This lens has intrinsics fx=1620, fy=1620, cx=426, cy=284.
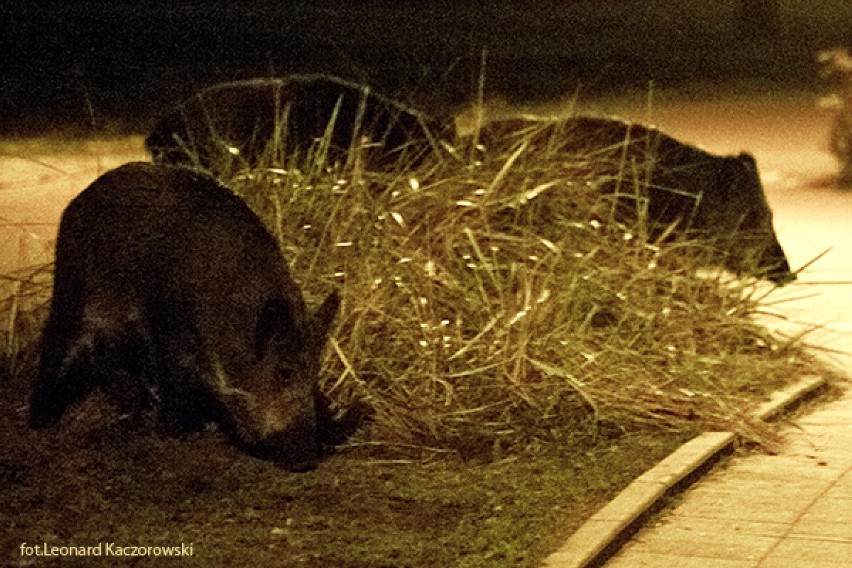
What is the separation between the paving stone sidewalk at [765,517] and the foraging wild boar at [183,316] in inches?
58.5

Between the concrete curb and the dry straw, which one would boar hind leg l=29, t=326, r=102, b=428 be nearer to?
the dry straw

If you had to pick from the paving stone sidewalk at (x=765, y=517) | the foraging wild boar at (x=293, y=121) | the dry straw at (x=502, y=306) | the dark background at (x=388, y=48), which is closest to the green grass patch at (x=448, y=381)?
the dry straw at (x=502, y=306)

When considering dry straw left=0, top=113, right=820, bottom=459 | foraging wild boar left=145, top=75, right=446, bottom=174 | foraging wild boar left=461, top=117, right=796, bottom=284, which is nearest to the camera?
dry straw left=0, top=113, right=820, bottom=459

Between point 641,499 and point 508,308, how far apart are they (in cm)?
201

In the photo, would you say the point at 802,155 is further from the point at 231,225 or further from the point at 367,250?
the point at 231,225

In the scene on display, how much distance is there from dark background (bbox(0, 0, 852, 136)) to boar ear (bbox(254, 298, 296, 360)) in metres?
8.31

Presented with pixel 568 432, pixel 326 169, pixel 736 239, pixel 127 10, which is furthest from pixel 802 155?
pixel 127 10

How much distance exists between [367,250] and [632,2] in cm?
3304

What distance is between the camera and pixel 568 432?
23.6 ft

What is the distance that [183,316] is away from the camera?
257 inches

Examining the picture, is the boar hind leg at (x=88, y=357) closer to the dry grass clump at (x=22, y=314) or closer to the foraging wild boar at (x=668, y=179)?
the dry grass clump at (x=22, y=314)

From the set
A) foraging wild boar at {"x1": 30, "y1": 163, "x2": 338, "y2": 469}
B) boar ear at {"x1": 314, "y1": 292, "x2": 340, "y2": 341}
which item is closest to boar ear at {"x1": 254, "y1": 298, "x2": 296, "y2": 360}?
foraging wild boar at {"x1": 30, "y1": 163, "x2": 338, "y2": 469}

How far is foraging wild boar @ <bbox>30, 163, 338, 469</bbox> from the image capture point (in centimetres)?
636

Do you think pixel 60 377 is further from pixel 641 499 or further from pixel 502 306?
pixel 641 499
